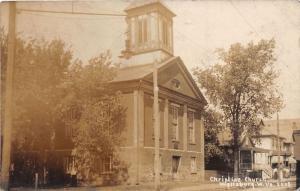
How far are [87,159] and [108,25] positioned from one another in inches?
137

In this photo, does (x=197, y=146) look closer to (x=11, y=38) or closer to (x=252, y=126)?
(x=252, y=126)

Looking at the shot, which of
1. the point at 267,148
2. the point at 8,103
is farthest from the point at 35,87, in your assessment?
the point at 267,148

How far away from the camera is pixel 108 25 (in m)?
13.5

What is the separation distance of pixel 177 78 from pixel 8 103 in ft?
14.7

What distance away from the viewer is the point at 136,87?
14.6 metres

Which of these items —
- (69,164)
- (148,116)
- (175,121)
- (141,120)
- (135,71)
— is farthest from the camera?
(175,121)

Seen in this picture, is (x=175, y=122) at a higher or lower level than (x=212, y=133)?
higher

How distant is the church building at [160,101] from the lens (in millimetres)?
13758

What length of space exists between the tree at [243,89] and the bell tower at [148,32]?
1.13m

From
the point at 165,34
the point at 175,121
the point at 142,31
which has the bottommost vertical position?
the point at 175,121

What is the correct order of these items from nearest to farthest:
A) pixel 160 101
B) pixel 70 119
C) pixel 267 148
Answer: pixel 70 119 → pixel 267 148 → pixel 160 101

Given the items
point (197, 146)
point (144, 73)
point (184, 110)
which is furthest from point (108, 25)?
point (197, 146)

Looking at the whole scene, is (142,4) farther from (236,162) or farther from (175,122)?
(236,162)

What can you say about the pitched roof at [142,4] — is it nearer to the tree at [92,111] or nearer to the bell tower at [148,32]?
the bell tower at [148,32]
